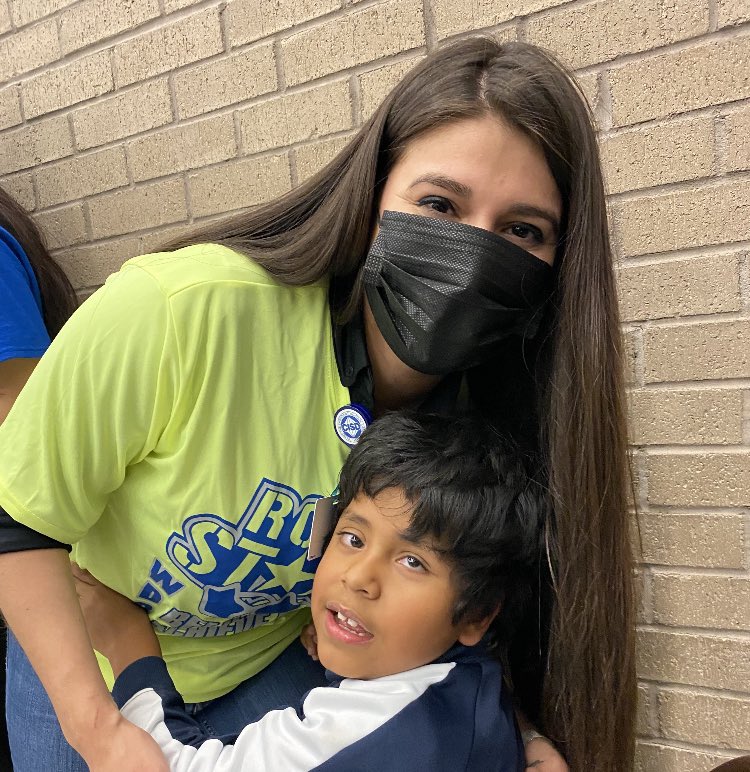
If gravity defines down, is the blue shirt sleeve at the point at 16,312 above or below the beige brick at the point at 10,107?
below

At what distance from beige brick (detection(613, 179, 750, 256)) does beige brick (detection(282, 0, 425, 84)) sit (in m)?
0.63

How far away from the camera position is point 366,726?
103 cm

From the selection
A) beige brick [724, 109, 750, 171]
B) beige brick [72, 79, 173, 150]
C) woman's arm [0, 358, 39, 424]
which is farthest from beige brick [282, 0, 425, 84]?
woman's arm [0, 358, 39, 424]

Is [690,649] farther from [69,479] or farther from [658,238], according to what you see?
[69,479]

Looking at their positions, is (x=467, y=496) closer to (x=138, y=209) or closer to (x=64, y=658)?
(x=64, y=658)

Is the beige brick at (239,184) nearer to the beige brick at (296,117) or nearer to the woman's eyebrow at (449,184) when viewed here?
the beige brick at (296,117)

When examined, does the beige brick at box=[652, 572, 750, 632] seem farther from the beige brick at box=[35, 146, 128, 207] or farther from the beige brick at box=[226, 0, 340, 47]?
the beige brick at box=[35, 146, 128, 207]

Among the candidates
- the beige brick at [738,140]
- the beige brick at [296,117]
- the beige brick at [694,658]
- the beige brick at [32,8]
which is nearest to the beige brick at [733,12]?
the beige brick at [738,140]

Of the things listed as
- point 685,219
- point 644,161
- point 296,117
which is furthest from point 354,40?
point 685,219

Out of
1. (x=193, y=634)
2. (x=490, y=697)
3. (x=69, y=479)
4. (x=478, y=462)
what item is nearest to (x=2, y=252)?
(x=69, y=479)

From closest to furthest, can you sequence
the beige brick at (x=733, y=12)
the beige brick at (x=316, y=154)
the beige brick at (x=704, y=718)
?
the beige brick at (x=733, y=12), the beige brick at (x=704, y=718), the beige brick at (x=316, y=154)

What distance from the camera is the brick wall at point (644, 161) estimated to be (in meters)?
1.51

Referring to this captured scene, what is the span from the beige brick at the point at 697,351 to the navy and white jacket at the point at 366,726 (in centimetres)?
77

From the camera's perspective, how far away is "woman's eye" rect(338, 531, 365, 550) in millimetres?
1172
